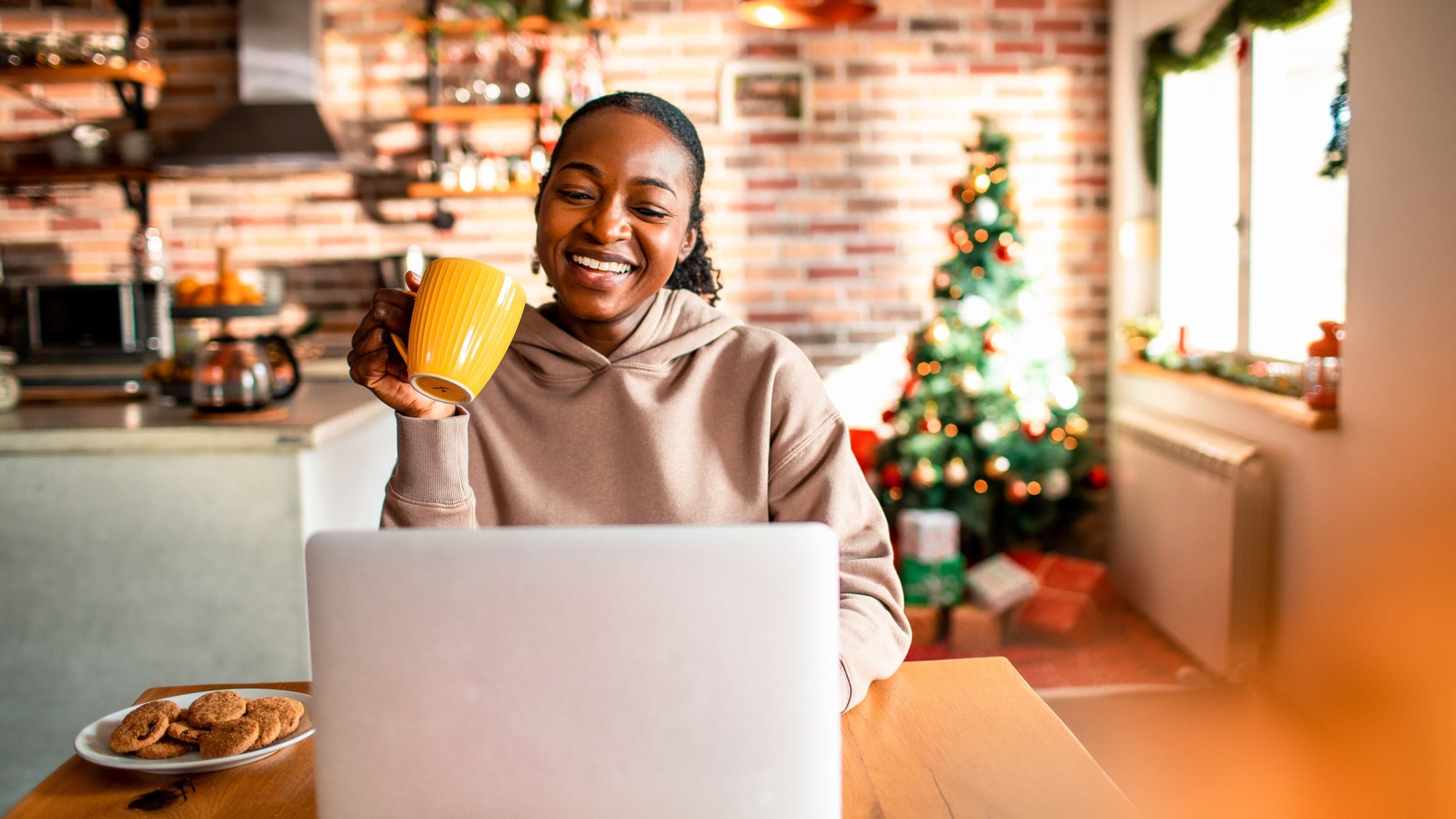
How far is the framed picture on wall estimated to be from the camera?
13.1 feet

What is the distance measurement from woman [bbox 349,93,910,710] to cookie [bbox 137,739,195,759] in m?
0.39

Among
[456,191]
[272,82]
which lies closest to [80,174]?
[272,82]

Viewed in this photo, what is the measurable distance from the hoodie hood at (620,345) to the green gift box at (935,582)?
236 cm

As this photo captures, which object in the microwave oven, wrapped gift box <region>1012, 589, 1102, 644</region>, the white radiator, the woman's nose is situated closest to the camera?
the woman's nose

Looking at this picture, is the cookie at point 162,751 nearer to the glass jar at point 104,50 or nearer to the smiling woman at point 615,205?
the smiling woman at point 615,205

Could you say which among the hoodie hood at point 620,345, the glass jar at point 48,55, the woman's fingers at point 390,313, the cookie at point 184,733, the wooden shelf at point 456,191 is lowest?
the cookie at point 184,733

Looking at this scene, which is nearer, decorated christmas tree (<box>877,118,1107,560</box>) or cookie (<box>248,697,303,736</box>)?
cookie (<box>248,697,303,736</box>)

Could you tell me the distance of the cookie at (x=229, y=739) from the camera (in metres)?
0.91

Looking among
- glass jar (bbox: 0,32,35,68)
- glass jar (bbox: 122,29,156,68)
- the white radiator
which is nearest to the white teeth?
the white radiator

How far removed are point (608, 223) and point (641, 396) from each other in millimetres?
211

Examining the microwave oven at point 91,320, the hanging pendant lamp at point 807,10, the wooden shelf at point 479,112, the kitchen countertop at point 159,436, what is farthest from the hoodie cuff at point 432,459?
the microwave oven at point 91,320

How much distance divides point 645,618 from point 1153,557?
10.9 ft

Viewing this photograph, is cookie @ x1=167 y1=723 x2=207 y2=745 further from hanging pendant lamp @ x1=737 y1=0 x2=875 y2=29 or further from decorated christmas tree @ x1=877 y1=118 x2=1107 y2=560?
decorated christmas tree @ x1=877 y1=118 x2=1107 y2=560

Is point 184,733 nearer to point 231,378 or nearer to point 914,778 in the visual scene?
point 914,778
